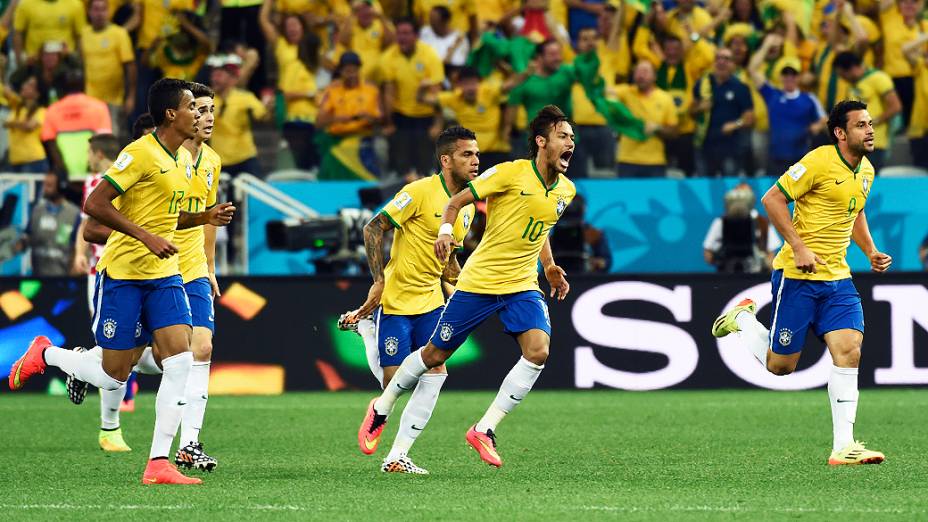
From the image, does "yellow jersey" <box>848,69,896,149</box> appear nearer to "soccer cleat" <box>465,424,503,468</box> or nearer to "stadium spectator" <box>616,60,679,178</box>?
"stadium spectator" <box>616,60,679,178</box>

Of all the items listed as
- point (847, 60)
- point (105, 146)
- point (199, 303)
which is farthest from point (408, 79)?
point (199, 303)

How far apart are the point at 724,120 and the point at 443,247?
9.22 metres

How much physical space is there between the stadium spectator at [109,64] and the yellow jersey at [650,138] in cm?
594

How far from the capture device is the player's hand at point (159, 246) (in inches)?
326

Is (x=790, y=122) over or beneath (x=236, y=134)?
over

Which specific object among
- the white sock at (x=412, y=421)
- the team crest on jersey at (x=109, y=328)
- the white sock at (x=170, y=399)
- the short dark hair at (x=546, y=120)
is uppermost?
the short dark hair at (x=546, y=120)

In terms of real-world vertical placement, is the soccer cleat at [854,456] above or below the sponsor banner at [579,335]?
above

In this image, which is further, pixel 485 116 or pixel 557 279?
pixel 485 116

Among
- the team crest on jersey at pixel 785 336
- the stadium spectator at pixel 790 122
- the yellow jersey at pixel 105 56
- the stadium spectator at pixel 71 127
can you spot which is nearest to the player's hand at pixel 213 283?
the team crest on jersey at pixel 785 336

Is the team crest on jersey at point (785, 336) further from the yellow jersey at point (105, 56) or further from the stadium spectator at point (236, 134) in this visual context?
the yellow jersey at point (105, 56)

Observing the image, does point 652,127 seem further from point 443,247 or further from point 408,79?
point 443,247

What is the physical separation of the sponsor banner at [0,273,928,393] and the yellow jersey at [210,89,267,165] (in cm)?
249

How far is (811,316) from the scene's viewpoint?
10289 millimetres

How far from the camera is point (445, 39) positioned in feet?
63.3
